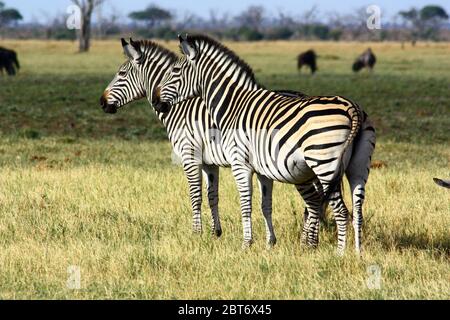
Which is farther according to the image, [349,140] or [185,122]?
[185,122]

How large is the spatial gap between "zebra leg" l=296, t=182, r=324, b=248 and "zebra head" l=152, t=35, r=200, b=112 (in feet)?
4.68

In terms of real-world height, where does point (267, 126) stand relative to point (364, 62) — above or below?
above

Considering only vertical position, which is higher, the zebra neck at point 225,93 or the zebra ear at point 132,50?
the zebra ear at point 132,50

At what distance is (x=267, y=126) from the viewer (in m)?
8.14

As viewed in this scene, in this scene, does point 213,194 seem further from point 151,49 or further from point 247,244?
point 151,49

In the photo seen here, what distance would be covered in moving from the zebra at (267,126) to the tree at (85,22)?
216 ft

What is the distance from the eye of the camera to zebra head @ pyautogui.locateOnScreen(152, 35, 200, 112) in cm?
883

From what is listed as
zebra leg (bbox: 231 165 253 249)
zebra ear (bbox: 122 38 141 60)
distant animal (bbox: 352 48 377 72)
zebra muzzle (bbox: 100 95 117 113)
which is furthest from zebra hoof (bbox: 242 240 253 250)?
distant animal (bbox: 352 48 377 72)

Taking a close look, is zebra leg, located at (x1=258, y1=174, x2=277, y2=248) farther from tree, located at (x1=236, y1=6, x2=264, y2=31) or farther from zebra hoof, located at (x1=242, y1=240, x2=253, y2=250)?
tree, located at (x1=236, y1=6, x2=264, y2=31)

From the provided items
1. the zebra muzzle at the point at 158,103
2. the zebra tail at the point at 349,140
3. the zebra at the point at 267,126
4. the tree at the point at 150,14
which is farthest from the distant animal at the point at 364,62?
the tree at the point at 150,14

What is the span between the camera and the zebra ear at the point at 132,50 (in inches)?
377

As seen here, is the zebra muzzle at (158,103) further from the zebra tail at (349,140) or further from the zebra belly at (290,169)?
the zebra tail at (349,140)

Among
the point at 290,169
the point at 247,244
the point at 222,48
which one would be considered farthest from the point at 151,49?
the point at 290,169

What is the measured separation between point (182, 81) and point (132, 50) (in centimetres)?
94
